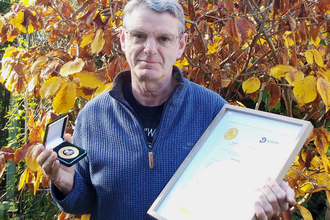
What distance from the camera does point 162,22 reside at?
1302mm

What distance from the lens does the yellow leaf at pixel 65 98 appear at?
4.64 ft

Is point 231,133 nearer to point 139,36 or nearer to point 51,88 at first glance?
point 139,36

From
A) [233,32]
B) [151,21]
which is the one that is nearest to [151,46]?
[151,21]

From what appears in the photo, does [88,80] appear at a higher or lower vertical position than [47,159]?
higher

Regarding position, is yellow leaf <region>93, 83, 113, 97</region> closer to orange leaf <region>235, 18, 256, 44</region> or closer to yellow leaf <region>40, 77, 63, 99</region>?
yellow leaf <region>40, 77, 63, 99</region>

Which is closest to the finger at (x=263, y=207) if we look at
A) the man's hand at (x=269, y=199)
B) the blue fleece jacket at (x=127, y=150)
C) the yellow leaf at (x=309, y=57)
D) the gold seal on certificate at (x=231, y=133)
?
the man's hand at (x=269, y=199)

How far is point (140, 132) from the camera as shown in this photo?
134 cm

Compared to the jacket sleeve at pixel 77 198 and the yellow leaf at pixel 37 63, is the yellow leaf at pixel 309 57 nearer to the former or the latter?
the jacket sleeve at pixel 77 198

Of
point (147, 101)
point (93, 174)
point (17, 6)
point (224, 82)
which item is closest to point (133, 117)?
point (147, 101)

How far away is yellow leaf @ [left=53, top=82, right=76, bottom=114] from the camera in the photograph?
141 cm

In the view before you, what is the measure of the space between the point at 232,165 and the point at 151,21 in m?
0.72

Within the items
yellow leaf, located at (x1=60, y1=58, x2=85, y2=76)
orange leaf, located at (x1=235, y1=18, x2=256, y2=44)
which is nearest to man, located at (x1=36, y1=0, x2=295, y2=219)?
yellow leaf, located at (x1=60, y1=58, x2=85, y2=76)

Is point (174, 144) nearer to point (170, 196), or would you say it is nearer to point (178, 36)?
point (170, 196)

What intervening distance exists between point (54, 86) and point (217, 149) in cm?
86
